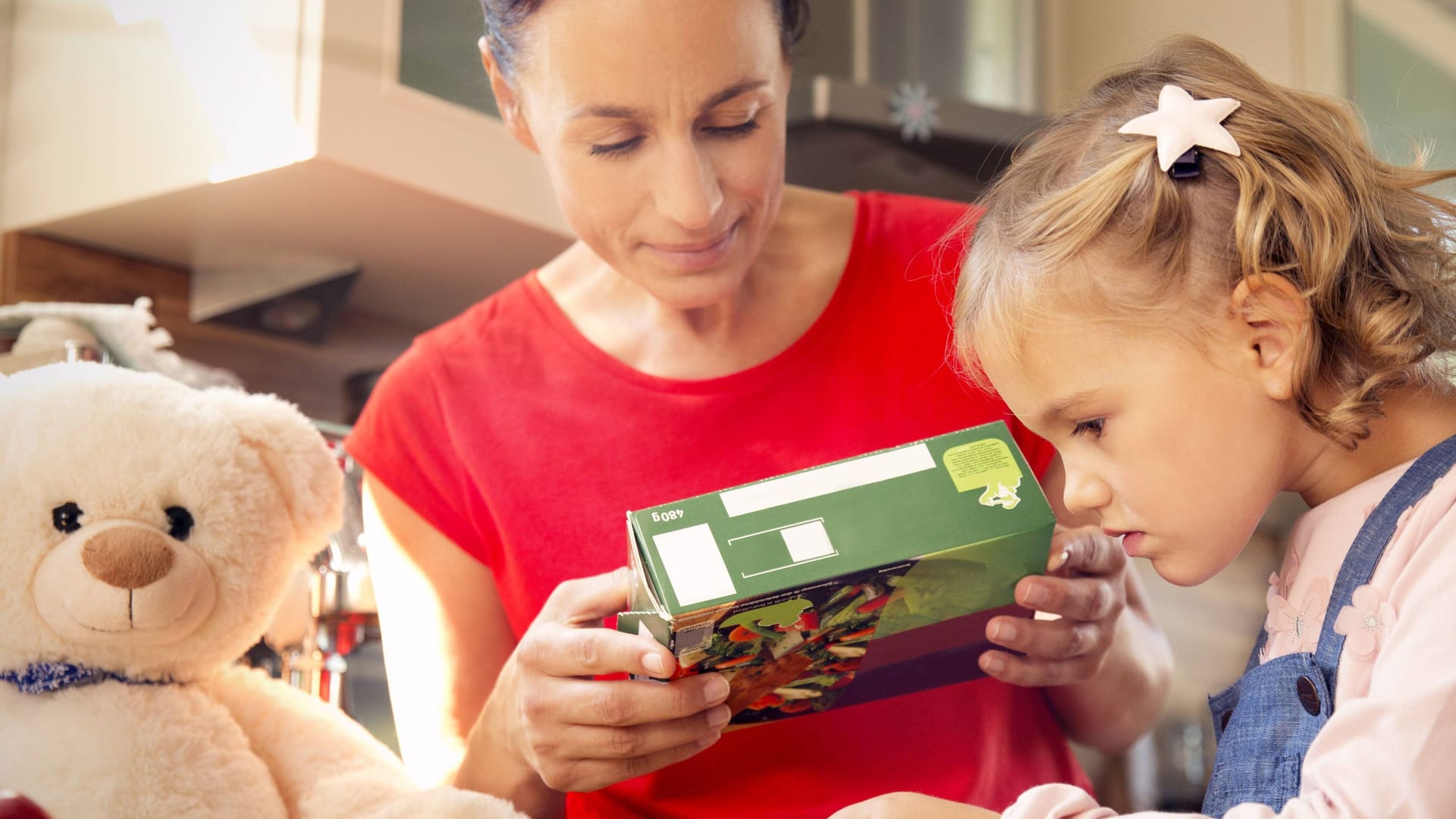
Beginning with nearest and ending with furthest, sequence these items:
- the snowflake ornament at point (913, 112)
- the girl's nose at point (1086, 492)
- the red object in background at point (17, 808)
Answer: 1. the red object in background at point (17, 808)
2. the girl's nose at point (1086, 492)
3. the snowflake ornament at point (913, 112)

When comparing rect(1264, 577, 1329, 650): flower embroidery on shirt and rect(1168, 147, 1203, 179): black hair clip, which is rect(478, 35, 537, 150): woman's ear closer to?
rect(1168, 147, 1203, 179): black hair clip

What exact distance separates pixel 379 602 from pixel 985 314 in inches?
19.9

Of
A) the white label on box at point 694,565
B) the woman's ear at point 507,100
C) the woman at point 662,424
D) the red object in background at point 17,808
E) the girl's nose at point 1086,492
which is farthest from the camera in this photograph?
the woman's ear at point 507,100

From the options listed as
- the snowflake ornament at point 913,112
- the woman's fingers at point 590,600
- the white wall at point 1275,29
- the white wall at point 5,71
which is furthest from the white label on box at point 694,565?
the snowflake ornament at point 913,112

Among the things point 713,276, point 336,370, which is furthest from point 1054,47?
point 713,276

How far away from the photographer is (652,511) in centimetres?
58

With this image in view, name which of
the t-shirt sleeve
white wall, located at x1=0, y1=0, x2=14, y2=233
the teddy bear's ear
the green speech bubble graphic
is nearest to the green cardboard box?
the green speech bubble graphic

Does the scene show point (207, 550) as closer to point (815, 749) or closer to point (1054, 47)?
point (815, 749)

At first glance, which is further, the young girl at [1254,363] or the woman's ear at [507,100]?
the woman's ear at [507,100]

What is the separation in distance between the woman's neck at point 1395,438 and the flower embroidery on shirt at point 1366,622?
0.09 m

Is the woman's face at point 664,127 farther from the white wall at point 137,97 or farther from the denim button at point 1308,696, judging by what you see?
the denim button at point 1308,696

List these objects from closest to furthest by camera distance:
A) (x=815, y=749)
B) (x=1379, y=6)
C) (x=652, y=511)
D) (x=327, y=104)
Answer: (x=652, y=511), (x=815, y=749), (x=327, y=104), (x=1379, y=6)

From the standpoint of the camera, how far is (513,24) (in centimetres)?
85

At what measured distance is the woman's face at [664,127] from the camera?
0.78 metres
